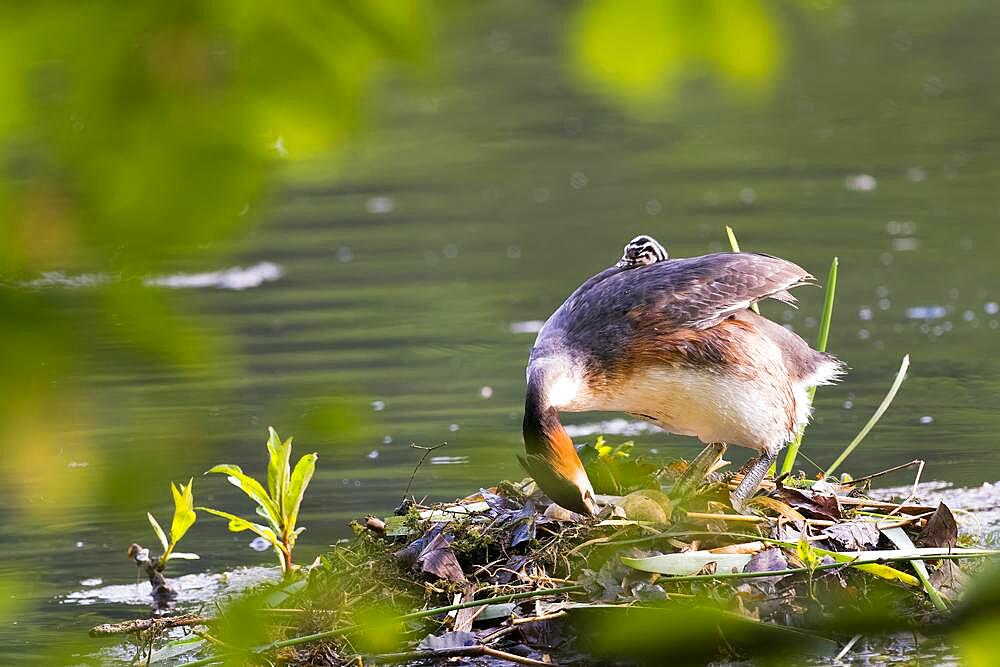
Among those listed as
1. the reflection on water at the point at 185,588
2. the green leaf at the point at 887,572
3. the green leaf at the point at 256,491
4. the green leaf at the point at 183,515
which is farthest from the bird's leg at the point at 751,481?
the green leaf at the point at 183,515

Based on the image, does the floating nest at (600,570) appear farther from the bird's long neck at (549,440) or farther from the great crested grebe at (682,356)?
the bird's long neck at (549,440)

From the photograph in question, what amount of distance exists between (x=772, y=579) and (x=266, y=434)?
9.61 ft

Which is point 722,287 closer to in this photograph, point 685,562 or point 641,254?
point 641,254

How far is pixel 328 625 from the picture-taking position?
416 cm

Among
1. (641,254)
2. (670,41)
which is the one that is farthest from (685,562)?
(670,41)

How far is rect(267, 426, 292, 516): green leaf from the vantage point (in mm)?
4465

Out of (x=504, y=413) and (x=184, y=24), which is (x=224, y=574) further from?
(x=184, y=24)

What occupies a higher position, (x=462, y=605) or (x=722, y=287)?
(x=722, y=287)

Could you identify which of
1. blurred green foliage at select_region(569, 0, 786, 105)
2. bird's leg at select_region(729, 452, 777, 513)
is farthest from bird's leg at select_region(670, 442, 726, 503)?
blurred green foliage at select_region(569, 0, 786, 105)

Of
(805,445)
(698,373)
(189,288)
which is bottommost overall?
(805,445)

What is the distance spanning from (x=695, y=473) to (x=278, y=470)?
1.28 m

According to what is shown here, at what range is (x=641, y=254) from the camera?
491 centimetres

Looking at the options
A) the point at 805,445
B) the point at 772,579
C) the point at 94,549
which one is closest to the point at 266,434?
the point at 94,549

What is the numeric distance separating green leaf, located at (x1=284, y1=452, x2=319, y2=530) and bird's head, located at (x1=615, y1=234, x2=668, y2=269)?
1207mm
